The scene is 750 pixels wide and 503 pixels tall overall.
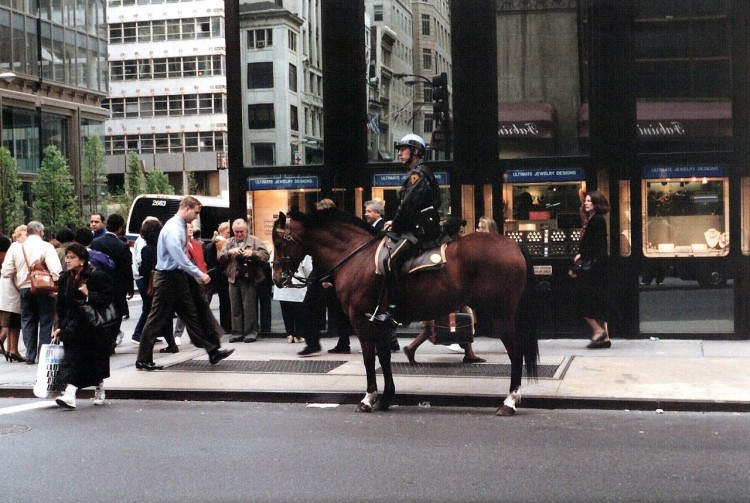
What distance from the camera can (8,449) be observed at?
792 cm

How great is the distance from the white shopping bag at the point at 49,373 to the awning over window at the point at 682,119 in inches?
327

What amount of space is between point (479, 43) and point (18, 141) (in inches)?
1832

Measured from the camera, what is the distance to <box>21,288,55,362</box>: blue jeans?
13.5 m

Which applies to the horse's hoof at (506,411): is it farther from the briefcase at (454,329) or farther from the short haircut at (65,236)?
the short haircut at (65,236)

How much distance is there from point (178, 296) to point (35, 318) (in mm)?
2988

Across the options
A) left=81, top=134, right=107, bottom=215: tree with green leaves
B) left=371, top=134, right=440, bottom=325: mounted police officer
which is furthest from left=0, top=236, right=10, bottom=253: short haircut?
left=81, top=134, right=107, bottom=215: tree with green leaves

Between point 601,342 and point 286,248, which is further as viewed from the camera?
point 601,342

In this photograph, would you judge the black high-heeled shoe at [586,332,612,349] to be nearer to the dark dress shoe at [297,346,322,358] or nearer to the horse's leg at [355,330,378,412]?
the dark dress shoe at [297,346,322,358]

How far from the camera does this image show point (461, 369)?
11.5 meters

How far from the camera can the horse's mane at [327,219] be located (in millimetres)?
10070

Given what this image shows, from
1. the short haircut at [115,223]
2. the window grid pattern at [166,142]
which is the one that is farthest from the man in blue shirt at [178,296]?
the window grid pattern at [166,142]

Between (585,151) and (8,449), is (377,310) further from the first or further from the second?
(585,151)

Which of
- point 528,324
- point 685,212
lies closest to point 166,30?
point 685,212

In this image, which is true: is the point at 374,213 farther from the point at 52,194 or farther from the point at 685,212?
the point at 52,194
